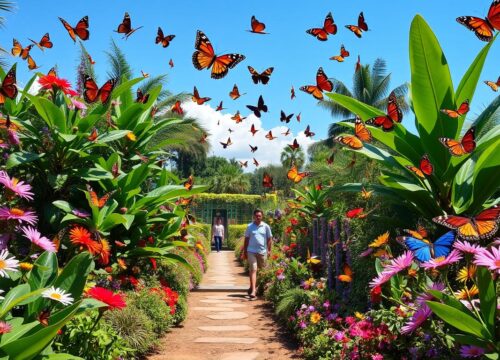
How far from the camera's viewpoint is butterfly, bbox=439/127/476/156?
3.04 meters

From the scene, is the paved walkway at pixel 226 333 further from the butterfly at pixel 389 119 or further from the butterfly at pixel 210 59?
the butterfly at pixel 210 59

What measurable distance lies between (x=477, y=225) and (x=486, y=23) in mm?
1776

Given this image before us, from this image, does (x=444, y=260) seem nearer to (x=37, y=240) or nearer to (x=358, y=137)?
(x=37, y=240)

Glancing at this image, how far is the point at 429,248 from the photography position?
7.60ft

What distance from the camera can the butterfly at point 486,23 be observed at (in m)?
3.24

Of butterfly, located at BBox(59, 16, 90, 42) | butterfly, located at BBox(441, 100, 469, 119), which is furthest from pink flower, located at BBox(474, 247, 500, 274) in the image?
butterfly, located at BBox(59, 16, 90, 42)

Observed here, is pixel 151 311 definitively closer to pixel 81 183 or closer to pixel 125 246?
pixel 125 246

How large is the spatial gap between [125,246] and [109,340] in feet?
6.59

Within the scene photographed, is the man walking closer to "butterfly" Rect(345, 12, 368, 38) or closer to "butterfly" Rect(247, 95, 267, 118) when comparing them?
"butterfly" Rect(247, 95, 267, 118)

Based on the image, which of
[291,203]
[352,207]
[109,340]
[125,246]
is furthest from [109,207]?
[291,203]

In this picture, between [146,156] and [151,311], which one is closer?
[151,311]

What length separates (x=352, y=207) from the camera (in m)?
5.12

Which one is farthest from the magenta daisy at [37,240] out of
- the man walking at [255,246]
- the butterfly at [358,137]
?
the man walking at [255,246]

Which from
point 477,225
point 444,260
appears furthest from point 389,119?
point 444,260
